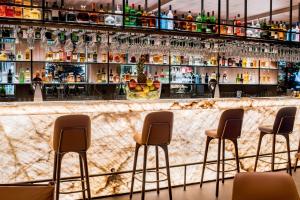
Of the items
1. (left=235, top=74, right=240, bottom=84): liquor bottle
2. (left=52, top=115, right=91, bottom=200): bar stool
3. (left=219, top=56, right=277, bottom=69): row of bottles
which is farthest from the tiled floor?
(left=235, top=74, right=240, bottom=84): liquor bottle

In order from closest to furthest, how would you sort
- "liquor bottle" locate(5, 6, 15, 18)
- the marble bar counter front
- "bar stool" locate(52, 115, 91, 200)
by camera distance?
"bar stool" locate(52, 115, 91, 200) < the marble bar counter front < "liquor bottle" locate(5, 6, 15, 18)

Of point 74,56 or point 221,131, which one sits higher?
point 74,56

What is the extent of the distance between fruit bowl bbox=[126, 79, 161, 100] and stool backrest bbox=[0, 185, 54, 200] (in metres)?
3.00

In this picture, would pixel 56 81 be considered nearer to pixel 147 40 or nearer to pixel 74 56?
pixel 74 56

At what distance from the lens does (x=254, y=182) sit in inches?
82.7

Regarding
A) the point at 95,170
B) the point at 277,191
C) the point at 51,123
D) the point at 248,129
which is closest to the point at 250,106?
the point at 248,129

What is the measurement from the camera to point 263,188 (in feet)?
6.88

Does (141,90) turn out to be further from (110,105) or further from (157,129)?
(157,129)

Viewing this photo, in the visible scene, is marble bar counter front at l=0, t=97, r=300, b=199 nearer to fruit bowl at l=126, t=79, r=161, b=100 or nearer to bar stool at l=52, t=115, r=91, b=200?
fruit bowl at l=126, t=79, r=161, b=100

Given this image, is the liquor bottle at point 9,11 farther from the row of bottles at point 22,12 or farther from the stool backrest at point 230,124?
the stool backrest at point 230,124

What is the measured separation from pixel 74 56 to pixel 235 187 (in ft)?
18.4

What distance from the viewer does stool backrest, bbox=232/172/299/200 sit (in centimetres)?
208

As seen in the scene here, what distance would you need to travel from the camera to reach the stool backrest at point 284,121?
15.4ft

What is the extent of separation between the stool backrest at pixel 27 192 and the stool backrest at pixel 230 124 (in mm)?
2718
